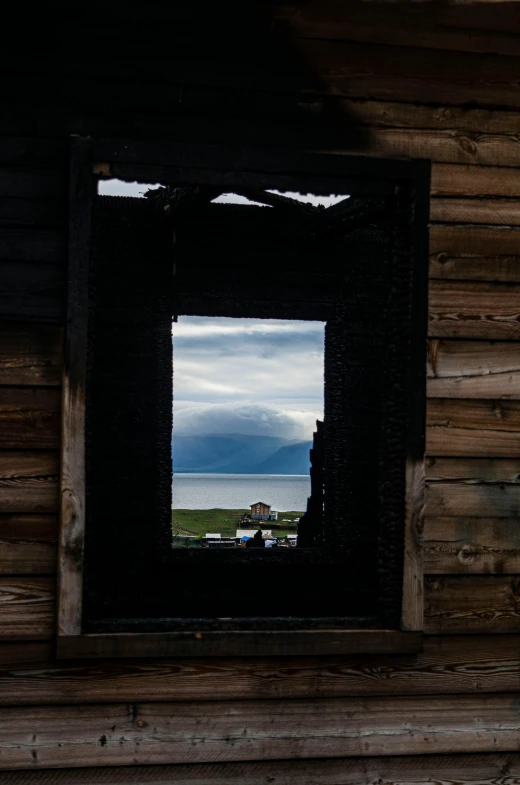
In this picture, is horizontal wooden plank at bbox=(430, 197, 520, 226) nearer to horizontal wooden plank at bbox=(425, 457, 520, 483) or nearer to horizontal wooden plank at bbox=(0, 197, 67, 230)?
horizontal wooden plank at bbox=(425, 457, 520, 483)

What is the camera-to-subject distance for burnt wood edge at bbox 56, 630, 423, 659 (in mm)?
3016

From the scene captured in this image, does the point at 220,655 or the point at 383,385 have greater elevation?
the point at 383,385

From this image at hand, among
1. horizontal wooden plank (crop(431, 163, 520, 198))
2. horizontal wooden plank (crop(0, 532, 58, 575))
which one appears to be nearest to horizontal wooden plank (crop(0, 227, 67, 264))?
horizontal wooden plank (crop(0, 532, 58, 575))

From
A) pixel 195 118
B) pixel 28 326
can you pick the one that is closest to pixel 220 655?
pixel 28 326

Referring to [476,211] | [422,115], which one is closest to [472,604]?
[476,211]

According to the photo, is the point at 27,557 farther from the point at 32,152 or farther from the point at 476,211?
the point at 476,211

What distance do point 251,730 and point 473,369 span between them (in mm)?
1699

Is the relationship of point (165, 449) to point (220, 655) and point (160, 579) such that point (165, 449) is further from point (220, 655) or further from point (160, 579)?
point (220, 655)

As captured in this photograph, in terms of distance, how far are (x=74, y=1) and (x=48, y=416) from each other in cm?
162

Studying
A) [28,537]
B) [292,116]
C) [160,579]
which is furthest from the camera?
[160,579]

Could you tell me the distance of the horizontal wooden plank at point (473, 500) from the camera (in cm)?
328

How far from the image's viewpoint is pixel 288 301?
252 inches

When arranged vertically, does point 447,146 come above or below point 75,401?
above

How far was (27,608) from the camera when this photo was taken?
3029 millimetres
